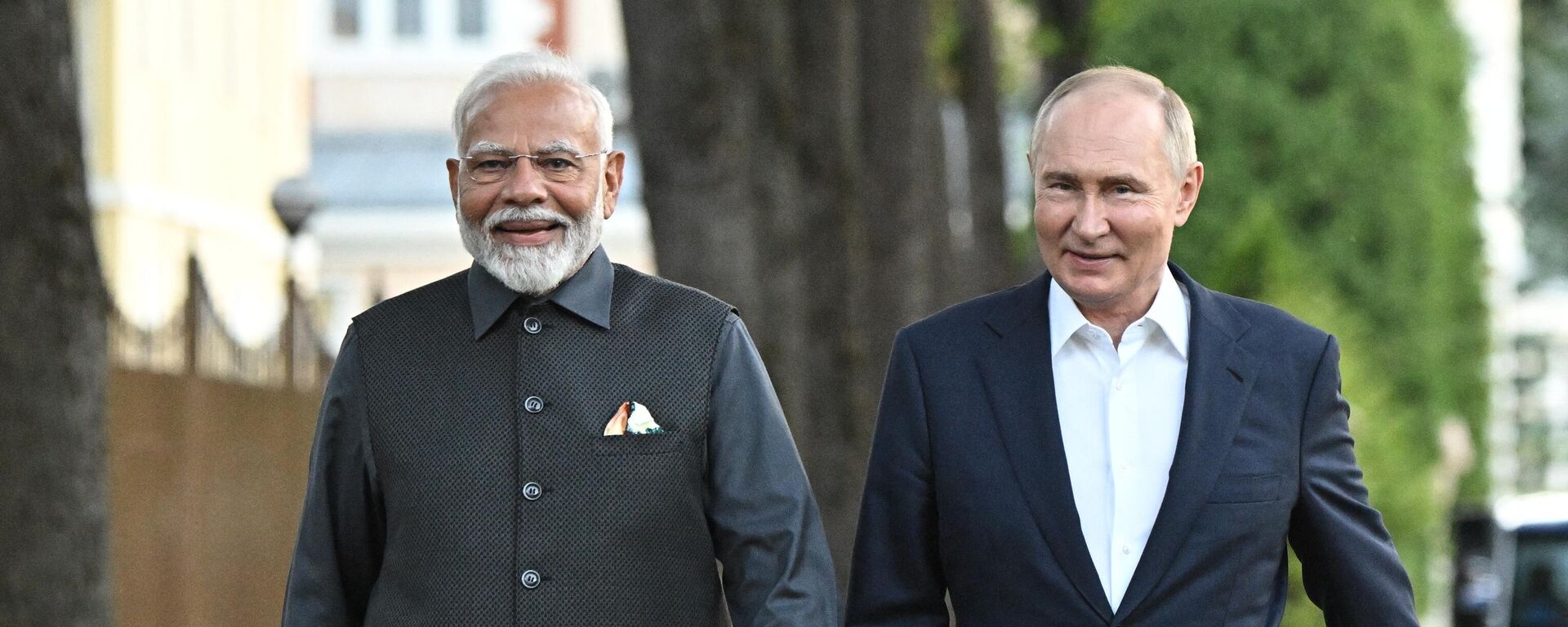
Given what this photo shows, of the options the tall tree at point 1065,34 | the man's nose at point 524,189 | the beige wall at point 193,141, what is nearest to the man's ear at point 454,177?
the man's nose at point 524,189

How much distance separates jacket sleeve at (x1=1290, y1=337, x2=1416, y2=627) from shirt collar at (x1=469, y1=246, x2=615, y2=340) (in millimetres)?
1271

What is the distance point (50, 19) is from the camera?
21.7 ft

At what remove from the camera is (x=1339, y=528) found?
487 cm

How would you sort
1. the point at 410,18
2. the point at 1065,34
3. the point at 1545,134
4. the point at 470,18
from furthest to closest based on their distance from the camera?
the point at 1545,134
the point at 410,18
the point at 470,18
the point at 1065,34

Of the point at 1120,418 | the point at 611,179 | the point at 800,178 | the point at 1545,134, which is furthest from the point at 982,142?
the point at 1545,134

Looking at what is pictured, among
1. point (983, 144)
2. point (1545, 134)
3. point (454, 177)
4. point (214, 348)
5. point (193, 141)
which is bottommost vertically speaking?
point (454, 177)

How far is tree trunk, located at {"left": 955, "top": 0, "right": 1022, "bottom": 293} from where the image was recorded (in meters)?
23.6

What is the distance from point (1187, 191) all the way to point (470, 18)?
3633 cm

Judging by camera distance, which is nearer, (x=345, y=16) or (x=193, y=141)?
(x=193, y=141)

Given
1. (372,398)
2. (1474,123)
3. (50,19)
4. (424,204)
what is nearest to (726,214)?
(50,19)

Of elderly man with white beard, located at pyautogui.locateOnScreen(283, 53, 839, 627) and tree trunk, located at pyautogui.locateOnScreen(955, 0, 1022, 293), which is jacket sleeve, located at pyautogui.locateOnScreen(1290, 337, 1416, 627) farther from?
tree trunk, located at pyautogui.locateOnScreen(955, 0, 1022, 293)

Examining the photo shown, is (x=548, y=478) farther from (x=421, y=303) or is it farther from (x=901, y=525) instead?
(x=901, y=525)

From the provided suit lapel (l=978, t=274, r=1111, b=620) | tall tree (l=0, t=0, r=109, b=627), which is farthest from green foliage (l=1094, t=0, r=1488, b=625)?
suit lapel (l=978, t=274, r=1111, b=620)

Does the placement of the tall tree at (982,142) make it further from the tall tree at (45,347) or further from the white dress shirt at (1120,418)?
the white dress shirt at (1120,418)
